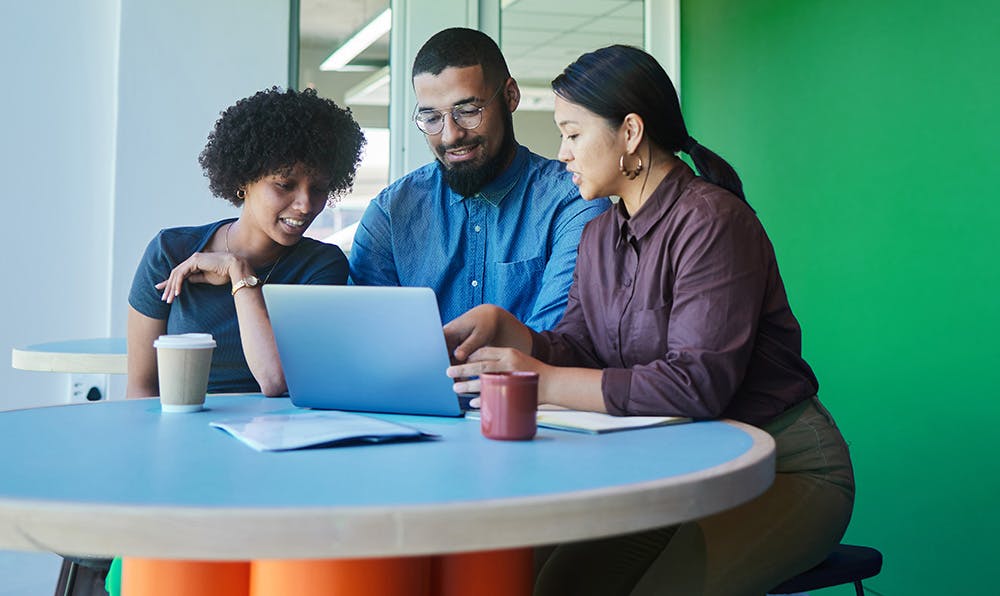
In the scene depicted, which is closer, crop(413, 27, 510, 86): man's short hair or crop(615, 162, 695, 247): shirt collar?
crop(615, 162, 695, 247): shirt collar

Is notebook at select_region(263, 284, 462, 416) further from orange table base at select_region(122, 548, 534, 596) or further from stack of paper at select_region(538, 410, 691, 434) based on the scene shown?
orange table base at select_region(122, 548, 534, 596)

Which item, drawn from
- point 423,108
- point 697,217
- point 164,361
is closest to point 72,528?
point 164,361

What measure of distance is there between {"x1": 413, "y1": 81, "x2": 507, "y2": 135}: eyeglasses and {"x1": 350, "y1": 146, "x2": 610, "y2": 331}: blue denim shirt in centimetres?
14

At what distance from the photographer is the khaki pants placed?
137cm

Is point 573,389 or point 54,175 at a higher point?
point 54,175

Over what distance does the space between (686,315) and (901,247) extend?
1.64 meters

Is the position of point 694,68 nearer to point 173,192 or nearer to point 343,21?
point 343,21

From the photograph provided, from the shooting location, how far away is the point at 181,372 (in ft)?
4.76

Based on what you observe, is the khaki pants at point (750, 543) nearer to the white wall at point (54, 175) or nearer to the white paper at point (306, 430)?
the white paper at point (306, 430)

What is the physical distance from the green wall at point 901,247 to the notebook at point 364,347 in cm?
177

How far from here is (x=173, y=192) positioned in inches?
158

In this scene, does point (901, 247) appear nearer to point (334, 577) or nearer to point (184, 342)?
point (184, 342)

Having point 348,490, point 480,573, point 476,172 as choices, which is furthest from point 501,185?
point 348,490

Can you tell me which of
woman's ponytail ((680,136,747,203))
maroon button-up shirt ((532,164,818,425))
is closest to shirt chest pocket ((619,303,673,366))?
maroon button-up shirt ((532,164,818,425))
